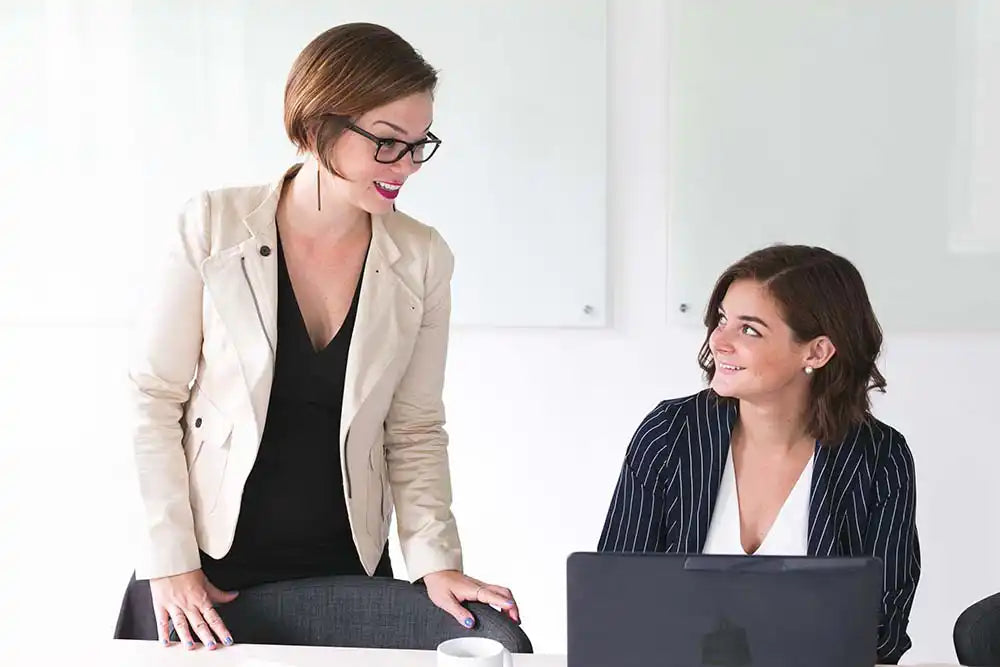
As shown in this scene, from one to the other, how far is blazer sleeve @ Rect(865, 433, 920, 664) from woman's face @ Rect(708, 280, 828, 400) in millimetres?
198

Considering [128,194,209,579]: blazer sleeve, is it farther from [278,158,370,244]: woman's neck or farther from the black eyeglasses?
the black eyeglasses

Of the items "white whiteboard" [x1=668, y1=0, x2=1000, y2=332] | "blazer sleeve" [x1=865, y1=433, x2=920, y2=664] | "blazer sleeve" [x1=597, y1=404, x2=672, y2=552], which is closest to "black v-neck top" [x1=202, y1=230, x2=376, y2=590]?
"blazer sleeve" [x1=597, y1=404, x2=672, y2=552]

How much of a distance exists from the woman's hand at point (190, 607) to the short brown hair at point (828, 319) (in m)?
0.99

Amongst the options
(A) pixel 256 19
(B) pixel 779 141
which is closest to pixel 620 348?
(B) pixel 779 141

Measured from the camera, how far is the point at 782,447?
6.36 ft

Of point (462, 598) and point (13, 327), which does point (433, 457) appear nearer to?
point (462, 598)

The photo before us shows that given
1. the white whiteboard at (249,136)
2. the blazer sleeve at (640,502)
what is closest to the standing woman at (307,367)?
the blazer sleeve at (640,502)

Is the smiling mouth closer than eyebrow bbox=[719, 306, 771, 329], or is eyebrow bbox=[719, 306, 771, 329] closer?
the smiling mouth

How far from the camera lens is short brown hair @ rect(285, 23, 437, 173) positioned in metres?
1.67

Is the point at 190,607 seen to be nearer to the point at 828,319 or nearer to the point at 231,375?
the point at 231,375

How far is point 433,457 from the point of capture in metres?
1.92

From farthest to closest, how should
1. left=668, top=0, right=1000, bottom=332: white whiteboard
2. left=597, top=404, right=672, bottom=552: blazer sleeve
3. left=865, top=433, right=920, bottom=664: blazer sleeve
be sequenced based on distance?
left=668, top=0, right=1000, bottom=332: white whiteboard < left=597, top=404, right=672, bottom=552: blazer sleeve < left=865, top=433, right=920, bottom=664: blazer sleeve

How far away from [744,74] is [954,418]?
0.96 m

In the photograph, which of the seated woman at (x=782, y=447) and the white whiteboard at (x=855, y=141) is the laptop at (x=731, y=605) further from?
the white whiteboard at (x=855, y=141)
